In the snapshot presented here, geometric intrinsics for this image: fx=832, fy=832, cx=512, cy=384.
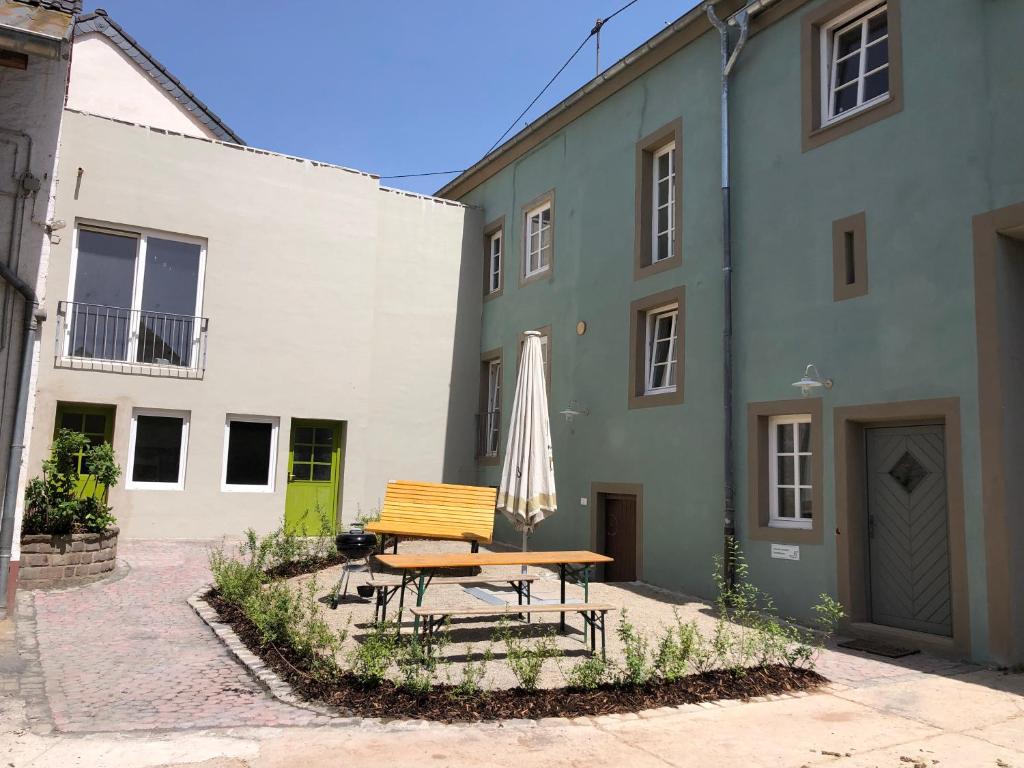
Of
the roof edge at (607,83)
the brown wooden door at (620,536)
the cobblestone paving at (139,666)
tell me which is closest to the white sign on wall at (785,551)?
the brown wooden door at (620,536)

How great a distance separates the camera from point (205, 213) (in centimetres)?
1362

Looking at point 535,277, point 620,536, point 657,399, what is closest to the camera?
point 657,399

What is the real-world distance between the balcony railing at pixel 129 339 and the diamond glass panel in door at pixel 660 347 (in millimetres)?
7124

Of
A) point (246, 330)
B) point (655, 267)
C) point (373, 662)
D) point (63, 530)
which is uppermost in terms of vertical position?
point (655, 267)

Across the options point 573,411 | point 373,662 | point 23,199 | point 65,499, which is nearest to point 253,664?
point 373,662

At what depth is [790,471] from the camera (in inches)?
357

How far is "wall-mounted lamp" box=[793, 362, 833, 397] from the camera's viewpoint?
27.4 ft

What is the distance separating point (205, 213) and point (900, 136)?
10.4 metres

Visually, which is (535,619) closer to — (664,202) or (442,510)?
(442,510)

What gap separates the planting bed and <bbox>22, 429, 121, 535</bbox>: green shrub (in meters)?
4.26

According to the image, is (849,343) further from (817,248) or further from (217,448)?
(217,448)

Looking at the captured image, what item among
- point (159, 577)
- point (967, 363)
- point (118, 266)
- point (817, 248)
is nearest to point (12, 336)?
point (159, 577)

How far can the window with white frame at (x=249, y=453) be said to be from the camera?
44.5ft

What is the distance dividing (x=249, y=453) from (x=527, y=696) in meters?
9.61
